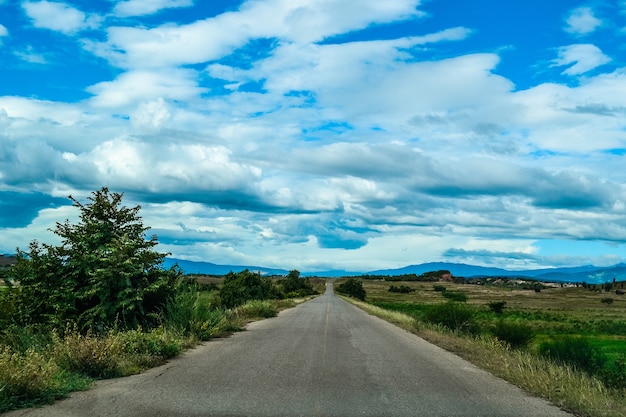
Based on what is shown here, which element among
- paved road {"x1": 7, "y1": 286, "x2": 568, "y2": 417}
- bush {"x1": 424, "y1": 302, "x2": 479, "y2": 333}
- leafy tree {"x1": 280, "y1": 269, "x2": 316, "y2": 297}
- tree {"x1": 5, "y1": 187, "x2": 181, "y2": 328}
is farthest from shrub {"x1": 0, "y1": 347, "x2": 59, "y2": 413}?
leafy tree {"x1": 280, "y1": 269, "x2": 316, "y2": 297}

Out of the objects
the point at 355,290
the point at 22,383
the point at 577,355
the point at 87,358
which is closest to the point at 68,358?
the point at 87,358

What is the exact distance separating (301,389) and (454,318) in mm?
21973

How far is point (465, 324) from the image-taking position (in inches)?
1190

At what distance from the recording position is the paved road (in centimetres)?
839

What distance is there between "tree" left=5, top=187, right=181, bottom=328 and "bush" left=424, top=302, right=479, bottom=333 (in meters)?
19.0

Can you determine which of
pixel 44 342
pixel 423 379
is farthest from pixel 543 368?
pixel 44 342

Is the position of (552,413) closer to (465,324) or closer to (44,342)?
(44,342)

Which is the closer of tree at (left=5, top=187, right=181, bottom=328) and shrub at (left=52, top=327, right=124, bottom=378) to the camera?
shrub at (left=52, top=327, right=124, bottom=378)

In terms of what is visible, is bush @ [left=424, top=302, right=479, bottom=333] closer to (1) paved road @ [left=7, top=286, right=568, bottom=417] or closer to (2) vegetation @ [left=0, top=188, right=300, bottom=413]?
(1) paved road @ [left=7, top=286, right=568, bottom=417]

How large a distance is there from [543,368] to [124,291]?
35.1 feet

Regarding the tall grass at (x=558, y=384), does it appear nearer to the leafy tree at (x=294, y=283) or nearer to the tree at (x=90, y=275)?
the tree at (x=90, y=275)

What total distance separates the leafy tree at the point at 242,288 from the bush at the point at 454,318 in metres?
23.7

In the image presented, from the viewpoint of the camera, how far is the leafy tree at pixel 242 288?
5254cm

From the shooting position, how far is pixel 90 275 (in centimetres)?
1501
